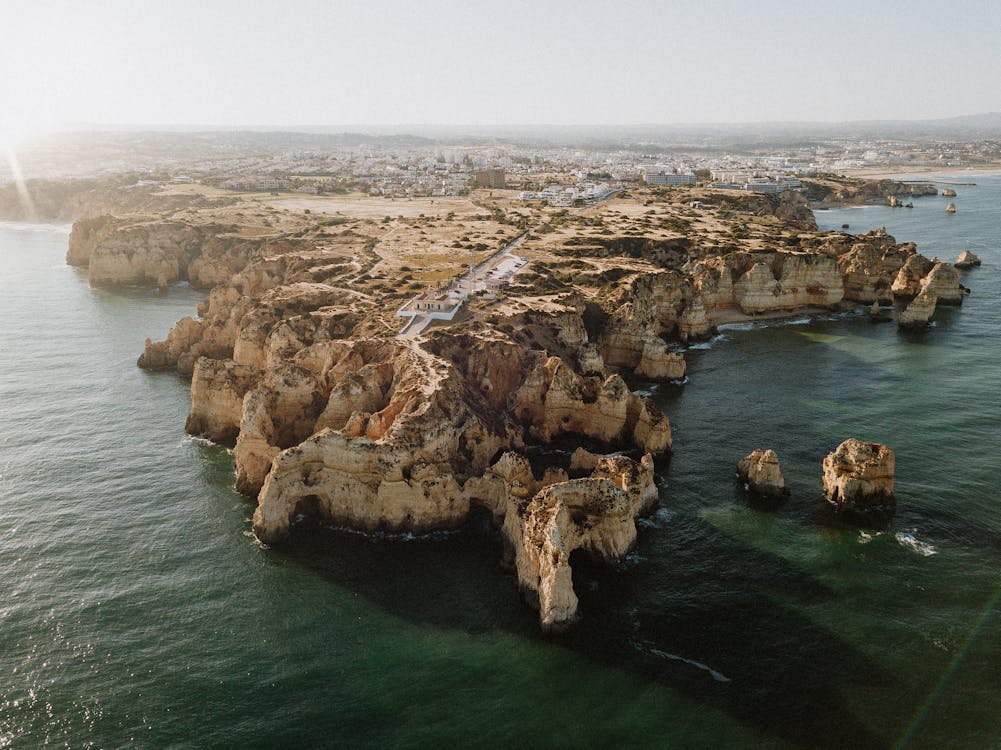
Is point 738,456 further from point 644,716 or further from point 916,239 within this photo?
point 916,239

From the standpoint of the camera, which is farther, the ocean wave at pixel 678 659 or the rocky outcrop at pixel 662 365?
the rocky outcrop at pixel 662 365

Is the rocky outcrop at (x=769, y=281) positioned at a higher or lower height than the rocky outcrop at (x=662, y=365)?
higher

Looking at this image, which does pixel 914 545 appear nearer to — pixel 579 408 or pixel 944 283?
pixel 579 408

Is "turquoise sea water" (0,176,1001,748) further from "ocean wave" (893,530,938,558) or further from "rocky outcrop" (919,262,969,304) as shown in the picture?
"rocky outcrop" (919,262,969,304)

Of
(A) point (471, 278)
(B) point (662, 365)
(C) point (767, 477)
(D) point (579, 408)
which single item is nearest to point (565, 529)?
(C) point (767, 477)

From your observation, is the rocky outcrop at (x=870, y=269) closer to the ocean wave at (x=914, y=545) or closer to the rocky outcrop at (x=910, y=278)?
the rocky outcrop at (x=910, y=278)

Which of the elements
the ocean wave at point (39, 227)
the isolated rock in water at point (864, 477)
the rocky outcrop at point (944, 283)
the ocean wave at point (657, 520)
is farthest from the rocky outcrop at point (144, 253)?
the rocky outcrop at point (944, 283)

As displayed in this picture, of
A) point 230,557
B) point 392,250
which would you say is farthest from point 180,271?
point 230,557
